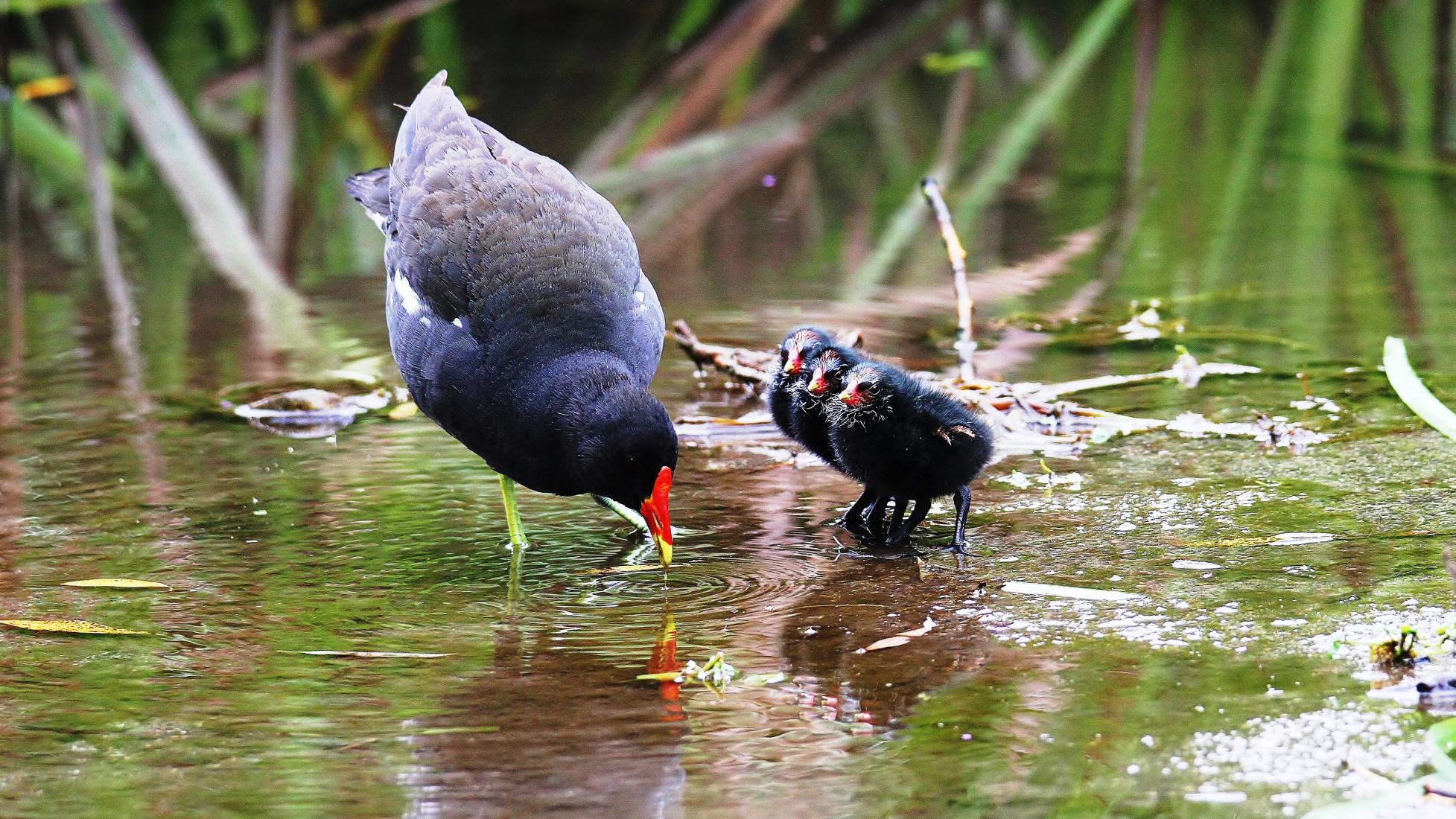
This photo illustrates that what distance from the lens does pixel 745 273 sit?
7137mm

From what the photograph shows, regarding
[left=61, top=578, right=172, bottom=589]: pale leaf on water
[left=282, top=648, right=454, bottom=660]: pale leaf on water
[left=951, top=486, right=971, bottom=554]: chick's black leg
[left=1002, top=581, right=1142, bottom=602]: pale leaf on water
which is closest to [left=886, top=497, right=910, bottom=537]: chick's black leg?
[left=951, top=486, right=971, bottom=554]: chick's black leg

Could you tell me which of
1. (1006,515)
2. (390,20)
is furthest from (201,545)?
(390,20)

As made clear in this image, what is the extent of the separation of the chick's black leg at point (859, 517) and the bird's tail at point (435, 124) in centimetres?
143

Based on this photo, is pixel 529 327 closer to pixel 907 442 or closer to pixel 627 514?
A: pixel 627 514

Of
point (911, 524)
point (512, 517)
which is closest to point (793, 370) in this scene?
point (911, 524)

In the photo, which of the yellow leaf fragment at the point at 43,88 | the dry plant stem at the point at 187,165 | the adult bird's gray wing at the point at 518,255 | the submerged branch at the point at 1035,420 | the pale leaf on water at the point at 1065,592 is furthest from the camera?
the yellow leaf fragment at the point at 43,88

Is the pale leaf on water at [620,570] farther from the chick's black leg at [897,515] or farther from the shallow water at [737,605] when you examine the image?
the chick's black leg at [897,515]

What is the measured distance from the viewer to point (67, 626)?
3.65 meters

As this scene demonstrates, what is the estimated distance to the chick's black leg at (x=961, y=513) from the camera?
4.07 metres

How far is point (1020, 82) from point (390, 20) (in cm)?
390

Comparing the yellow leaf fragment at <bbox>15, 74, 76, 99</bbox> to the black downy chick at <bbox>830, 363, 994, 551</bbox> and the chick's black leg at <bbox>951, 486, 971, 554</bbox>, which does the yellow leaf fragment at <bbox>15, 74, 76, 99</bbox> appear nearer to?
the black downy chick at <bbox>830, 363, 994, 551</bbox>

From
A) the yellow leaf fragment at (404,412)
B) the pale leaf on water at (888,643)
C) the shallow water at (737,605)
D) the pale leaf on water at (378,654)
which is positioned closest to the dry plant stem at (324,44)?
the shallow water at (737,605)

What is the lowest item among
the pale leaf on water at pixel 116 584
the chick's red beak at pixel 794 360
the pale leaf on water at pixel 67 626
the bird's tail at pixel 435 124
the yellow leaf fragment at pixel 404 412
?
the pale leaf on water at pixel 67 626

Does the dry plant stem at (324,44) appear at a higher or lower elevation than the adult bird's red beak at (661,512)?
higher
